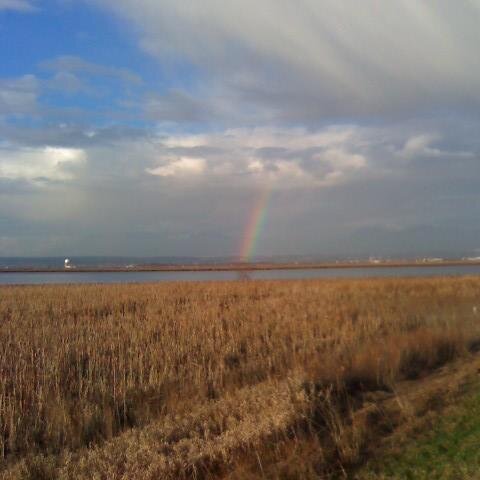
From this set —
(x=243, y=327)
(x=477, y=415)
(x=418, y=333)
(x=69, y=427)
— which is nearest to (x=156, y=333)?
(x=243, y=327)

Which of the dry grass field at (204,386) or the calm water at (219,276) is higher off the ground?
the calm water at (219,276)

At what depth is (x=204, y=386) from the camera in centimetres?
1059

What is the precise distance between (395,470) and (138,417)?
4.24 meters

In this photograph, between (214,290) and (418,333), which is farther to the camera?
(214,290)

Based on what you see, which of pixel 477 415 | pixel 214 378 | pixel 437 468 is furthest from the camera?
pixel 214 378

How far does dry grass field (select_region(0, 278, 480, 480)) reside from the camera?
7062mm

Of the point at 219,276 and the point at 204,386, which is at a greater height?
the point at 219,276

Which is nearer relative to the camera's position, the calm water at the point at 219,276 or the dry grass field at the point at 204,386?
the dry grass field at the point at 204,386

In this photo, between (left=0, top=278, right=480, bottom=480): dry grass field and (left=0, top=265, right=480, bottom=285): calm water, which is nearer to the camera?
(left=0, top=278, right=480, bottom=480): dry grass field

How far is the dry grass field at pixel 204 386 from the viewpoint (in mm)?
7062

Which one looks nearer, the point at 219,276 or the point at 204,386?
the point at 204,386

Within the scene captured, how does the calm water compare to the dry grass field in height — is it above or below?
above

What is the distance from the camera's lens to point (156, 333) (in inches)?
636

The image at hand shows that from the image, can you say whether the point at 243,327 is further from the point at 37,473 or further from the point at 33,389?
the point at 37,473
